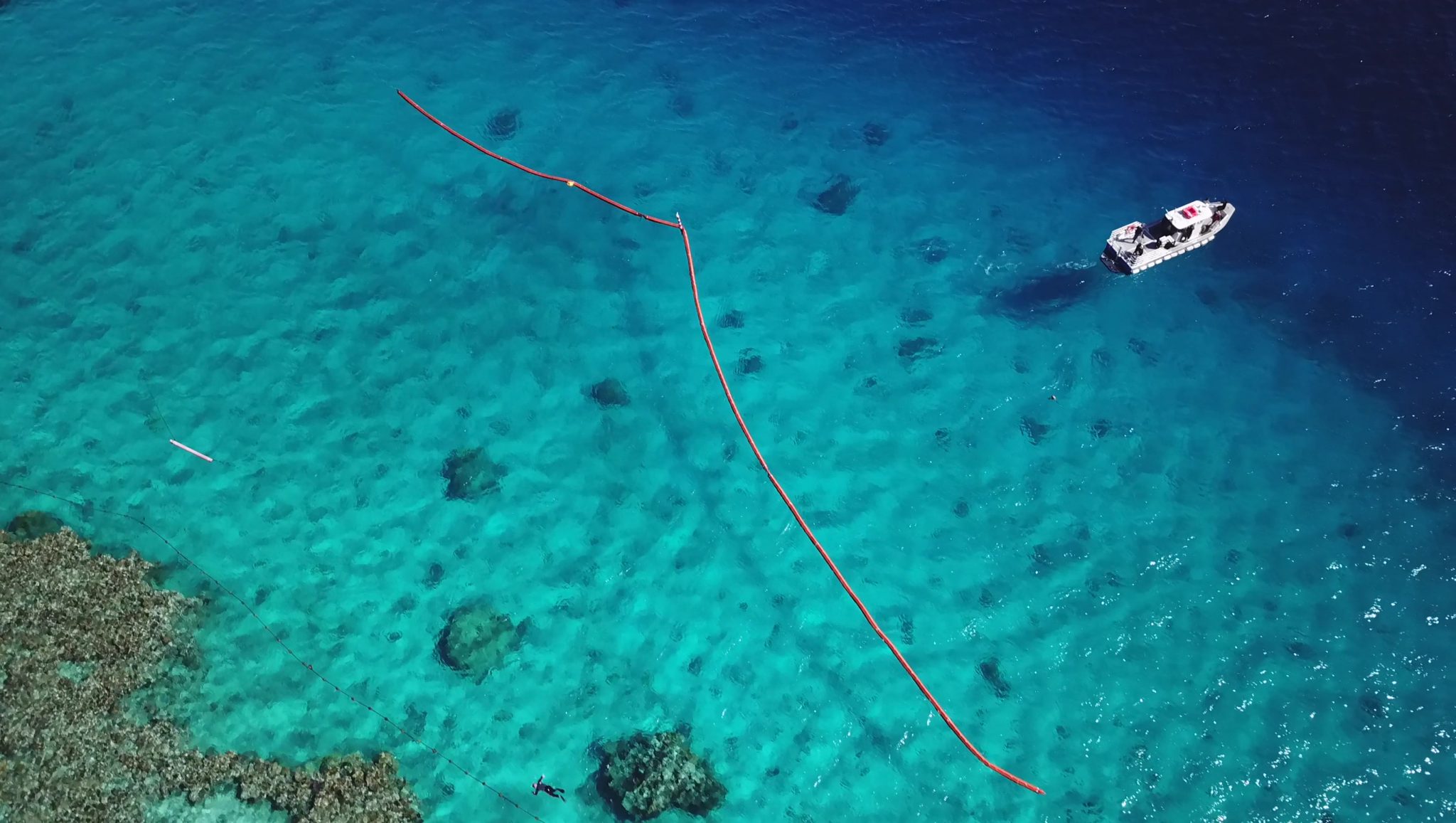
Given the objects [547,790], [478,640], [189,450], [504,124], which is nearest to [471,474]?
[478,640]

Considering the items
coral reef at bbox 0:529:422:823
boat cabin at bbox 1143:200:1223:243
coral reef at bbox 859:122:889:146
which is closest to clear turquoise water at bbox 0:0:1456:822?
coral reef at bbox 859:122:889:146

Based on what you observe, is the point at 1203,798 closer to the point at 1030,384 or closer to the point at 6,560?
the point at 1030,384

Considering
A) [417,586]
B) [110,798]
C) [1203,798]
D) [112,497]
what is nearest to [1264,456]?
[1203,798]

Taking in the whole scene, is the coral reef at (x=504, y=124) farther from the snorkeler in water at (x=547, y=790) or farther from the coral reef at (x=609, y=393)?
the snorkeler in water at (x=547, y=790)

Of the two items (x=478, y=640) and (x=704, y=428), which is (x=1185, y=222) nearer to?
(x=704, y=428)

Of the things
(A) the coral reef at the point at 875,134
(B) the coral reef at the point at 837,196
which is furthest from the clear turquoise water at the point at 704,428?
(B) the coral reef at the point at 837,196

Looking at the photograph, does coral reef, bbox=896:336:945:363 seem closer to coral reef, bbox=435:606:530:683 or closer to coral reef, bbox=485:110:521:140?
coral reef, bbox=435:606:530:683
